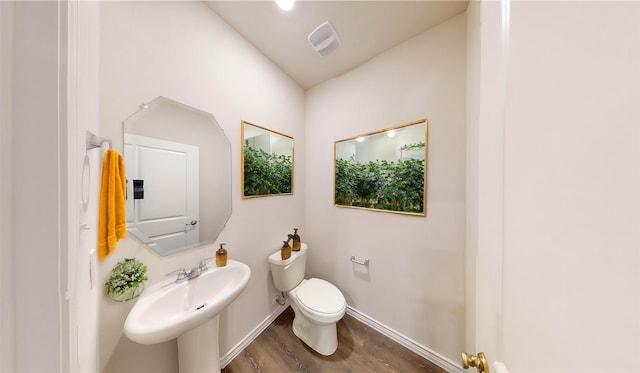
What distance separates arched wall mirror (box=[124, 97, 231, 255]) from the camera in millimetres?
930

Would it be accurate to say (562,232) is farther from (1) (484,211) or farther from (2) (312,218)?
(2) (312,218)

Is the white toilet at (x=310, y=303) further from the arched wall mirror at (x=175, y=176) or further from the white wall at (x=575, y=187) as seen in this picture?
the white wall at (x=575, y=187)

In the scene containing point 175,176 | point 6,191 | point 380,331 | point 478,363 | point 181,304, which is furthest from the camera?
point 380,331

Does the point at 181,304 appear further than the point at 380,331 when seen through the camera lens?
No

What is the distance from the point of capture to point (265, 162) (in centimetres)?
152

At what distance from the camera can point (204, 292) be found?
3.53 feet

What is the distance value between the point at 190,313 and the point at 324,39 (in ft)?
6.11

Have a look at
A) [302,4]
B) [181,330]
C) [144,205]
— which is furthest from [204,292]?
[302,4]

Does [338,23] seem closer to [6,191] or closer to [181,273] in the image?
[6,191]

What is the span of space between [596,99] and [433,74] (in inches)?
50.8

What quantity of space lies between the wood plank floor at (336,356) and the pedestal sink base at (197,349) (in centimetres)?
32

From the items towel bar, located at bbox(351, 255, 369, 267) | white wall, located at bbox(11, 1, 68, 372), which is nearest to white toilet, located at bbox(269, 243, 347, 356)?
towel bar, located at bbox(351, 255, 369, 267)

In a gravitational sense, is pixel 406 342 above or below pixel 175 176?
below

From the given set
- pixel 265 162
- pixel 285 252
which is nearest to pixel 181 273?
pixel 285 252
